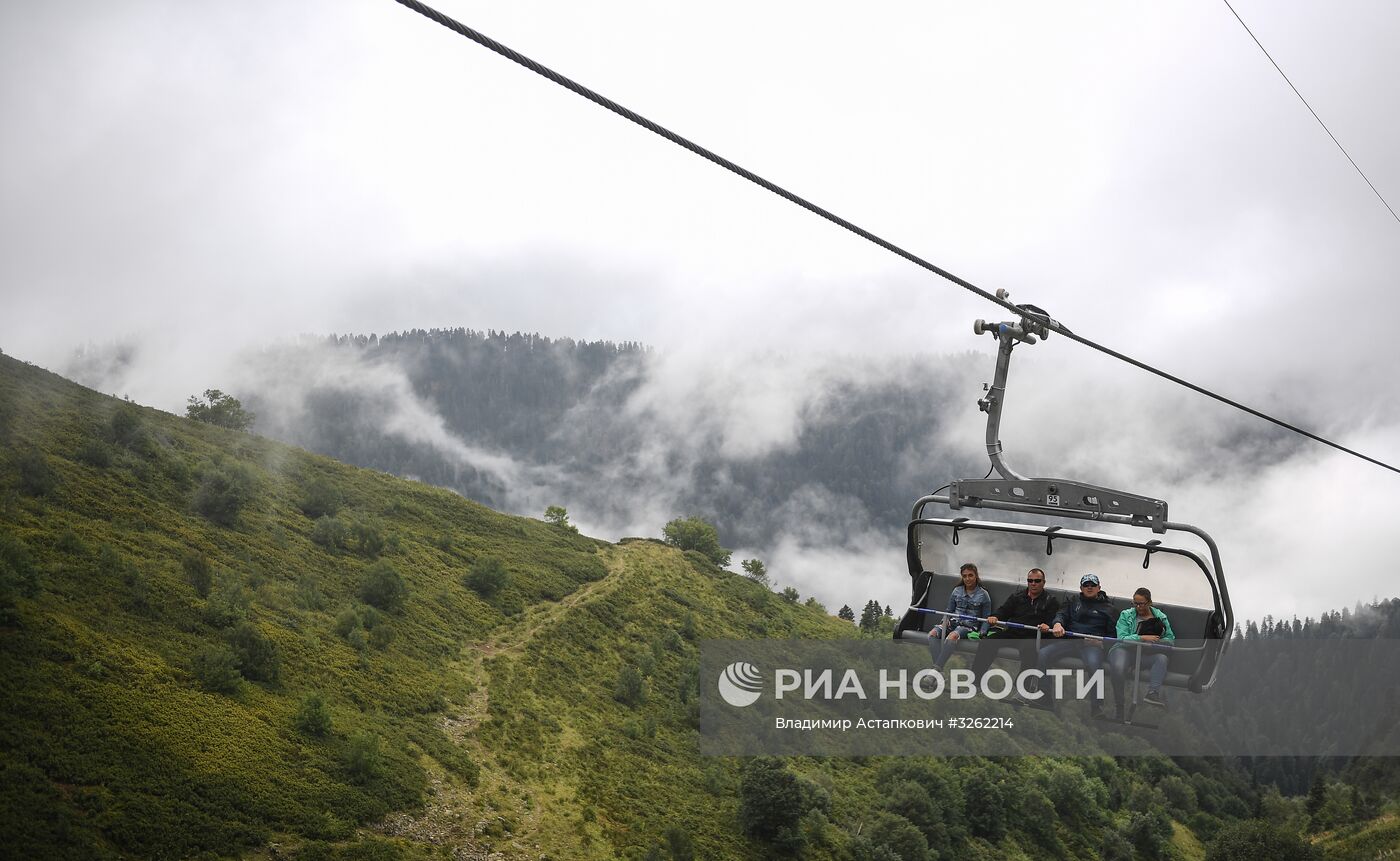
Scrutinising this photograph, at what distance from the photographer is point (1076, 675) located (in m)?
16.0

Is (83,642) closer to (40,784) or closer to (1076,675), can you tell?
(40,784)

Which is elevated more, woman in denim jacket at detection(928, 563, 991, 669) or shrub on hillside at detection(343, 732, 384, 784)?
woman in denim jacket at detection(928, 563, 991, 669)

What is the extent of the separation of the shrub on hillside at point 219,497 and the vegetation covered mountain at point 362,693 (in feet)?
0.93

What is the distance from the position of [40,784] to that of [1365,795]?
17101 cm

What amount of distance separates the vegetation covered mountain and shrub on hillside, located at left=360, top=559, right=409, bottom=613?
0.51ft

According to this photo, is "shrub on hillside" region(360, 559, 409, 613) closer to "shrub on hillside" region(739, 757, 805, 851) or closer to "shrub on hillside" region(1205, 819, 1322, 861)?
"shrub on hillside" region(739, 757, 805, 851)

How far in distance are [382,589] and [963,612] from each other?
Result: 166 ft

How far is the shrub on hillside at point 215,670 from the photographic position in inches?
1538

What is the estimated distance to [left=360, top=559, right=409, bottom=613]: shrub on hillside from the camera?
196ft

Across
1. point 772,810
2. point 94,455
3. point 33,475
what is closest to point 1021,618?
point 772,810

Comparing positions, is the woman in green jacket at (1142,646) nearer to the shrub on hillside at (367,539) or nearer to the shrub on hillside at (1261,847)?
the shrub on hillside at (367,539)

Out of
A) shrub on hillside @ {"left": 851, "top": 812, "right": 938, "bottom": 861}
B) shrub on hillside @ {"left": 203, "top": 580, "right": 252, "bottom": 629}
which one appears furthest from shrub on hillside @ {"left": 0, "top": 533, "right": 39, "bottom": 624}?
shrub on hillside @ {"left": 851, "top": 812, "right": 938, "bottom": 861}

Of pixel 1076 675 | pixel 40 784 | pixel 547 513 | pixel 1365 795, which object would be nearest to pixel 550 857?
pixel 40 784

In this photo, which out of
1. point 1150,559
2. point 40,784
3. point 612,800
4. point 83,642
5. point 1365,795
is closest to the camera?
point 1150,559
